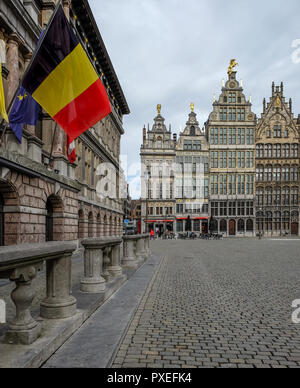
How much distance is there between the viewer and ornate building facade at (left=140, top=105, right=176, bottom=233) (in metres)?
56.0

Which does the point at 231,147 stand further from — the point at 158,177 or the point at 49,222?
the point at 49,222

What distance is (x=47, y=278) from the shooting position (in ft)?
15.5

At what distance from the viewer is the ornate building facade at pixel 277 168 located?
56.2 meters

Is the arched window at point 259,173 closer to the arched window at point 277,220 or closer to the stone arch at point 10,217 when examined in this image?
the arched window at point 277,220

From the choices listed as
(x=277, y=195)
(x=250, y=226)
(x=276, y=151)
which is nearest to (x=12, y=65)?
(x=250, y=226)

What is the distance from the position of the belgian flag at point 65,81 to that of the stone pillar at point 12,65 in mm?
5722

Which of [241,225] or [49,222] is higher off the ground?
[49,222]

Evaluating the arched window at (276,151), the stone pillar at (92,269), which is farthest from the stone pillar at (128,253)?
the arched window at (276,151)

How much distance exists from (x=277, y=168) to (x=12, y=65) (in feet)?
175

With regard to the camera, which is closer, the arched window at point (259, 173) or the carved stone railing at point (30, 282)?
the carved stone railing at point (30, 282)

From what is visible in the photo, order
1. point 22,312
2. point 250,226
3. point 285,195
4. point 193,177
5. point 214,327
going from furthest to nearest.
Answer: point 193,177, point 285,195, point 250,226, point 214,327, point 22,312

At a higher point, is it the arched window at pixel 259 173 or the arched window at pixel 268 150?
the arched window at pixel 268 150

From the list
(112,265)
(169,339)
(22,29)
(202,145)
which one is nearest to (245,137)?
(202,145)

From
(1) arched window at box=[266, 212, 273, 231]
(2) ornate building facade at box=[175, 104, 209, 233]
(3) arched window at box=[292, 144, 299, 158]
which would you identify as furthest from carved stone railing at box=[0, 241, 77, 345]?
(3) arched window at box=[292, 144, 299, 158]
